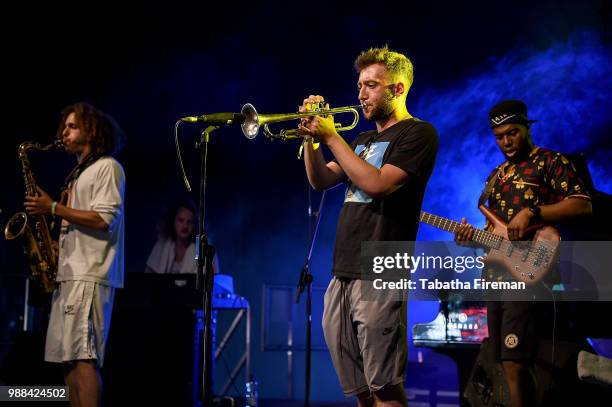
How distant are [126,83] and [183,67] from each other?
0.64 metres

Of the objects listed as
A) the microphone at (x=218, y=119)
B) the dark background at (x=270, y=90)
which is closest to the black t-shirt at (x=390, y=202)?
the microphone at (x=218, y=119)

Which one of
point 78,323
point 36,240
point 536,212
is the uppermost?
point 536,212

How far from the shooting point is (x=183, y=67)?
7160 millimetres

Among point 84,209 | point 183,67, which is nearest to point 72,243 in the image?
point 84,209

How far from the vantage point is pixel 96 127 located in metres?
4.08

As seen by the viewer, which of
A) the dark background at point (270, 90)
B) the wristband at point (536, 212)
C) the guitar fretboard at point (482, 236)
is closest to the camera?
the wristband at point (536, 212)

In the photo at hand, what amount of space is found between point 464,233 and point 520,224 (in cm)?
43

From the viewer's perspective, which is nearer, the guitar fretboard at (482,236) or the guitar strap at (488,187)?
the guitar fretboard at (482,236)

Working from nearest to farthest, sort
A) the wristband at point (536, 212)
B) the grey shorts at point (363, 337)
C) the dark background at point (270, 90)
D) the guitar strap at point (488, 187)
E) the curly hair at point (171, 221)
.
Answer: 1. the grey shorts at point (363, 337)
2. the wristband at point (536, 212)
3. the guitar strap at point (488, 187)
4. the dark background at point (270, 90)
5. the curly hair at point (171, 221)

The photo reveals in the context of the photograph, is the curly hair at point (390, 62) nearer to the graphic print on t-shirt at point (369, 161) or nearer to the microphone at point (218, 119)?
the graphic print on t-shirt at point (369, 161)

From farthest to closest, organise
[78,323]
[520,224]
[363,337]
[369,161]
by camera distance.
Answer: [520,224] < [78,323] < [369,161] < [363,337]

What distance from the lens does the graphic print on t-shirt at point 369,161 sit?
2.84 meters

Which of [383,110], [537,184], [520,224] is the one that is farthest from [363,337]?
[537,184]

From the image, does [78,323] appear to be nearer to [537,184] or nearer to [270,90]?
[537,184]
